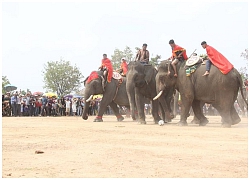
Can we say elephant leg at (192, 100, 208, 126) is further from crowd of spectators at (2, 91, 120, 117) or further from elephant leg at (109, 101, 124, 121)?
crowd of spectators at (2, 91, 120, 117)

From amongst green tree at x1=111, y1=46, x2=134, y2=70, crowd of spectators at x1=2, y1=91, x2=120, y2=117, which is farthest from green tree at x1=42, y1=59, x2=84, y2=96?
crowd of spectators at x1=2, y1=91, x2=120, y2=117

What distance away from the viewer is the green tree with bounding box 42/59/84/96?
72.5 metres

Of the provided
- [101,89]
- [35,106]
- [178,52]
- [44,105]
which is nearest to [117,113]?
[101,89]

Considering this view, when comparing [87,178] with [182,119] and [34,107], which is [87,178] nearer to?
[182,119]

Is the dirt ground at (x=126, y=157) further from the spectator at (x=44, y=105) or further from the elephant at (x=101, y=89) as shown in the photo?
the spectator at (x=44, y=105)

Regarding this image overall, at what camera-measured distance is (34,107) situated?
104 ft

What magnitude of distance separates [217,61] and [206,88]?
3.22 ft

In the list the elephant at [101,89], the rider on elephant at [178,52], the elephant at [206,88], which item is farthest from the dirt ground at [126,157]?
the elephant at [101,89]

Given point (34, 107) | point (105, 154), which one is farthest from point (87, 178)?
point (34, 107)

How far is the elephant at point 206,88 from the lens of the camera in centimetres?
1477

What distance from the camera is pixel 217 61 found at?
14992 mm

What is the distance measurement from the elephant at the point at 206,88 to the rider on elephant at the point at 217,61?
0.46ft

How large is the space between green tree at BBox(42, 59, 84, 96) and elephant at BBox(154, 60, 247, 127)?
188 feet

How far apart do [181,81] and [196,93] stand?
673 mm
